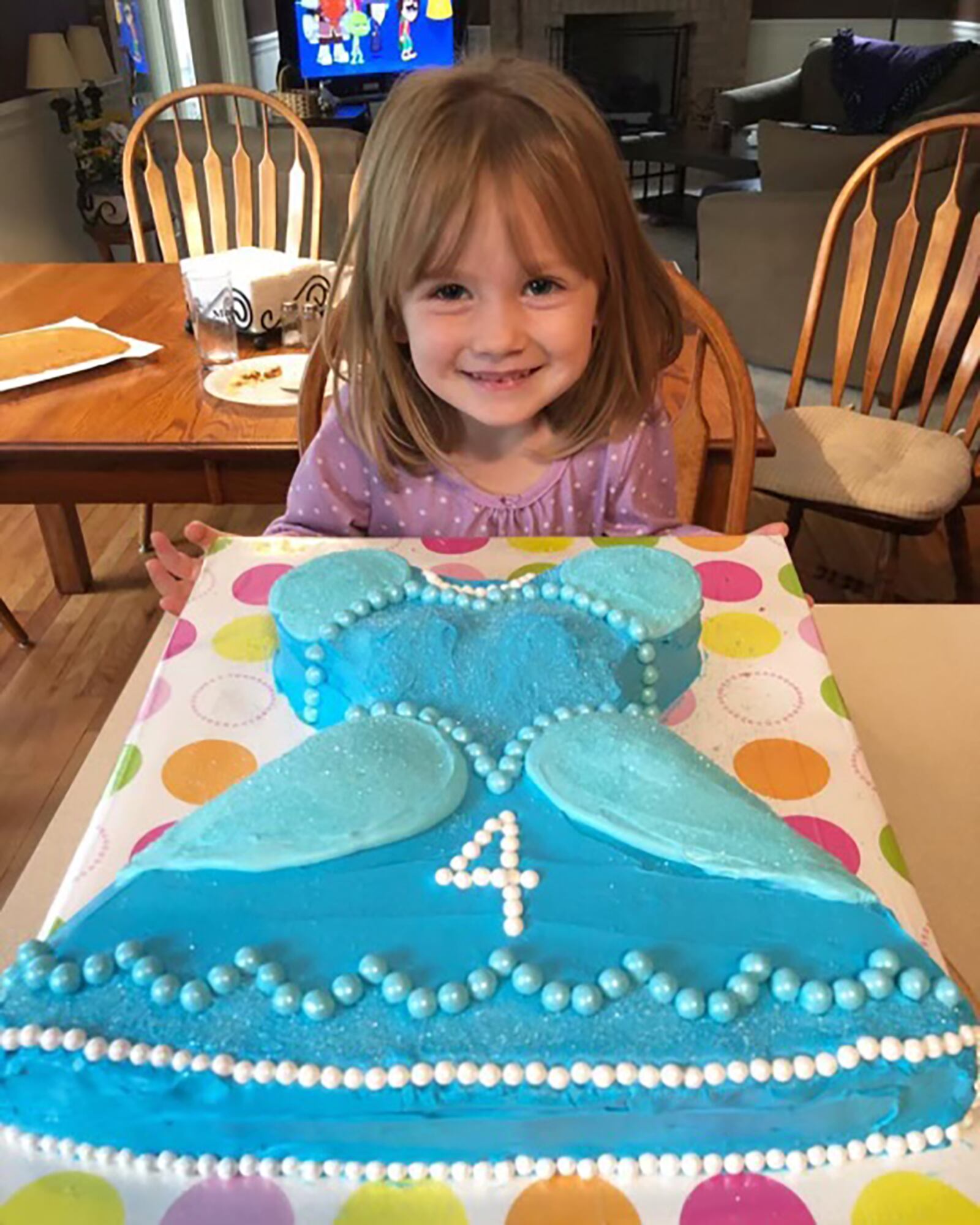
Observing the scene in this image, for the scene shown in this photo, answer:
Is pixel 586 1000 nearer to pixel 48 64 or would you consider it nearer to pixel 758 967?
pixel 758 967

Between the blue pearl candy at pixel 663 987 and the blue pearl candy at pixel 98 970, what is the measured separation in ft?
0.80

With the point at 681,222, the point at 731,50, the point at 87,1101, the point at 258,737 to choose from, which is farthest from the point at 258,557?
the point at 731,50

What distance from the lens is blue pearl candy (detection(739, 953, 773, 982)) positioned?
1.56 ft

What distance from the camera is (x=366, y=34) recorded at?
5375 mm

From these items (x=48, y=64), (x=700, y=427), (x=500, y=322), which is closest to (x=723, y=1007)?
(x=500, y=322)

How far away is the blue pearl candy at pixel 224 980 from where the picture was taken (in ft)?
1.55

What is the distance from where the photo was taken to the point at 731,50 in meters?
6.81

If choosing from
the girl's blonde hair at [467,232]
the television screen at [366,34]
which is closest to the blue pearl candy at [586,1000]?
the girl's blonde hair at [467,232]

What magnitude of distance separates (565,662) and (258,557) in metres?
0.33

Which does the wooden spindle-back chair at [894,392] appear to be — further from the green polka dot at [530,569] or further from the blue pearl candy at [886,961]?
the blue pearl candy at [886,961]

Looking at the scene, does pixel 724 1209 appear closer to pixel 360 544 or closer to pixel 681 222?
pixel 360 544

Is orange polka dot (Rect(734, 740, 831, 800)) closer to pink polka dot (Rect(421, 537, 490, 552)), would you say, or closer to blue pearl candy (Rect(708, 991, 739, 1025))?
blue pearl candy (Rect(708, 991, 739, 1025))

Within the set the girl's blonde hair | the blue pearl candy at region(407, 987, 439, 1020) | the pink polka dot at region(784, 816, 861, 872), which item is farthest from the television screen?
the blue pearl candy at region(407, 987, 439, 1020)

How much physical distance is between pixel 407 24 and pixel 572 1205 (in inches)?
235
